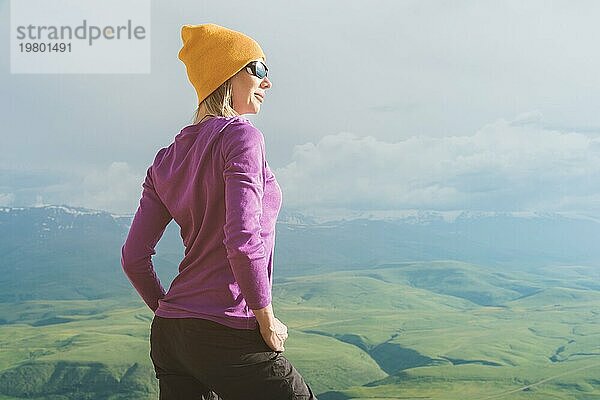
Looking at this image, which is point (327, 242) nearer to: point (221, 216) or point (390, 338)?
point (390, 338)

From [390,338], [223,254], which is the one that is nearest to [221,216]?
[223,254]

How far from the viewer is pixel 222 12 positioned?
3.36 metres

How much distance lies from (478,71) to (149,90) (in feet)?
3.91

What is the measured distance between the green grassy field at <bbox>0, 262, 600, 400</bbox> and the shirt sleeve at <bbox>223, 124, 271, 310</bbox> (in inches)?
81.4

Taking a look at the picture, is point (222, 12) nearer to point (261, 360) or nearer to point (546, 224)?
point (546, 224)

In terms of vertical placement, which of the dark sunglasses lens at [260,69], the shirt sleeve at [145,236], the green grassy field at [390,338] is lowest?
the green grassy field at [390,338]

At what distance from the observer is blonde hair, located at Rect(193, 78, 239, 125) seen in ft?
4.25

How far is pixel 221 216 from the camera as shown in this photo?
123 centimetres

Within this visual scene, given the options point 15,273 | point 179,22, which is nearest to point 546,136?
point 179,22

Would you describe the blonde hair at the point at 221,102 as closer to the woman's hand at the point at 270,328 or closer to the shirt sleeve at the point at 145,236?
the shirt sleeve at the point at 145,236

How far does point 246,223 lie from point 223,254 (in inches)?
3.5

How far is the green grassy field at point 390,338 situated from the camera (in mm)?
3178

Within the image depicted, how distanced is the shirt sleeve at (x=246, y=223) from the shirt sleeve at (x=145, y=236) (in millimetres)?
204

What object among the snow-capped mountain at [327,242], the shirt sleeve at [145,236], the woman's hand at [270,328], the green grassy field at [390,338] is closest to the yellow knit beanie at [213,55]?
the shirt sleeve at [145,236]
